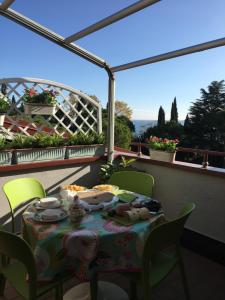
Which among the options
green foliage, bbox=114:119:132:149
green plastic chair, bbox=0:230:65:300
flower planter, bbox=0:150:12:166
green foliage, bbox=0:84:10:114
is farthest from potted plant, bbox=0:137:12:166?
green foliage, bbox=114:119:132:149

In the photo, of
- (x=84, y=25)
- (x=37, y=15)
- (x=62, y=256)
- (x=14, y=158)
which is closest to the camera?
(x=62, y=256)

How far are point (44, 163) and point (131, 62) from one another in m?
1.43

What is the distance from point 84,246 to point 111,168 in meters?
1.80

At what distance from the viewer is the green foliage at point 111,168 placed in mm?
3019

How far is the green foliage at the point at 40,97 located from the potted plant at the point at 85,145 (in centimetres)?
51

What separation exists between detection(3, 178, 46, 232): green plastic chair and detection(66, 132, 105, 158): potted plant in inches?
29.7

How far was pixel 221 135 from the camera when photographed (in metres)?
19.8

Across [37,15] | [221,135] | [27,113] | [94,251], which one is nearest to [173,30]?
[37,15]

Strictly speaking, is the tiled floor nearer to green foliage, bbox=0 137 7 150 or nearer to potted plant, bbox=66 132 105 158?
green foliage, bbox=0 137 7 150

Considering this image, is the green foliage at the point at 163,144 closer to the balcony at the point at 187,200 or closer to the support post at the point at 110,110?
the balcony at the point at 187,200

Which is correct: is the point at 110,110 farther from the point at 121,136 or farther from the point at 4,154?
the point at 121,136

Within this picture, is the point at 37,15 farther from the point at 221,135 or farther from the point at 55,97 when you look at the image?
the point at 221,135

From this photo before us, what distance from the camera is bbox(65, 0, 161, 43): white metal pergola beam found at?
163cm

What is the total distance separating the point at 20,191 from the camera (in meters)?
2.14
